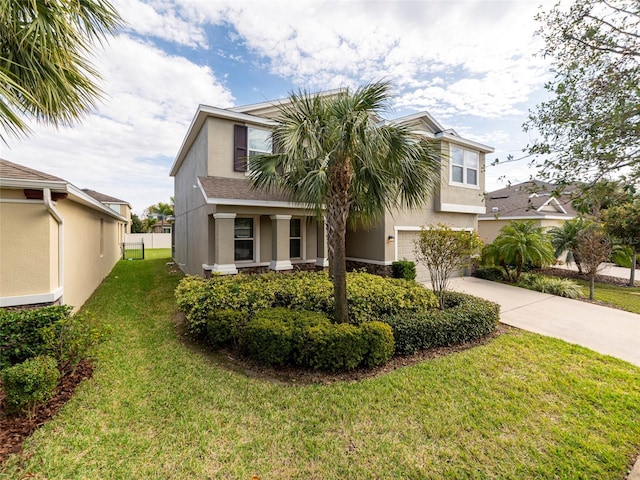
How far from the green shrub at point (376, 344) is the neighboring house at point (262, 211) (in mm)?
5067

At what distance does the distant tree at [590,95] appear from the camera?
303 centimetres

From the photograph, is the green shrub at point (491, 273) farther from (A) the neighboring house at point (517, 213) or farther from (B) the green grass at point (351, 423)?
(B) the green grass at point (351, 423)

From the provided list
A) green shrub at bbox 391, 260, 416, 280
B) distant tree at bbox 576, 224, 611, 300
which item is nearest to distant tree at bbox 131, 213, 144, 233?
green shrub at bbox 391, 260, 416, 280

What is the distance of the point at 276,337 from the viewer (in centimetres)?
502

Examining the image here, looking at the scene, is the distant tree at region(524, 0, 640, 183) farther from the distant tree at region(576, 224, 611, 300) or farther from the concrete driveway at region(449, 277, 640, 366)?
the distant tree at region(576, 224, 611, 300)

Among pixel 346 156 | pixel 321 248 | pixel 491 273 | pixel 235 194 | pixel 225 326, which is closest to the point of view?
pixel 225 326

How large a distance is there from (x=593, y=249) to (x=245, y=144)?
14.2 meters

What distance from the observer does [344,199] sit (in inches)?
252

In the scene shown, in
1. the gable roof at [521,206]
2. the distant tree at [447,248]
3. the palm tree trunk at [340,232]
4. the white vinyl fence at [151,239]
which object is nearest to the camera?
the palm tree trunk at [340,232]

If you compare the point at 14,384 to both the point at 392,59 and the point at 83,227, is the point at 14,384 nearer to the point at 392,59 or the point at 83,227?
the point at 83,227

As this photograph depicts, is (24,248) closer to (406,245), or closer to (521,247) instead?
(406,245)

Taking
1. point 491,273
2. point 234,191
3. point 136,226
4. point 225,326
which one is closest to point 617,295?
point 491,273

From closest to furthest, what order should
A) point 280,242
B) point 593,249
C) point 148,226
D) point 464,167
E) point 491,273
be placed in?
point 280,242
point 593,249
point 464,167
point 491,273
point 148,226

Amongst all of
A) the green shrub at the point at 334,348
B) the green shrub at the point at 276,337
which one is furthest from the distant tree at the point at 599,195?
the green shrub at the point at 276,337
